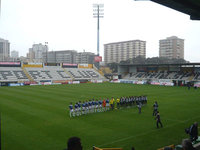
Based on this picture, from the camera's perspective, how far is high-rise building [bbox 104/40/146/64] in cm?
17662

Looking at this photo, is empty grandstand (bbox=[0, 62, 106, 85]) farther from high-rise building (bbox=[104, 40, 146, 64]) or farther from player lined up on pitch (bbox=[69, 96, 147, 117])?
high-rise building (bbox=[104, 40, 146, 64])

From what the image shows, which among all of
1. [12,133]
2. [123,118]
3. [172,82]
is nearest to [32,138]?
[12,133]

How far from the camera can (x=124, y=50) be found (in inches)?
7229

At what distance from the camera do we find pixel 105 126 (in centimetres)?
1548

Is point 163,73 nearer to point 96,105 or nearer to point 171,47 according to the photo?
point 96,105

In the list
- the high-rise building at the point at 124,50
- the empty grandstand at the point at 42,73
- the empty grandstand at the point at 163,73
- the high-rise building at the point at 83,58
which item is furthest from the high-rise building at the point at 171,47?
the empty grandstand at the point at 42,73

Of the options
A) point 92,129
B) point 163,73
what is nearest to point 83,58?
point 163,73

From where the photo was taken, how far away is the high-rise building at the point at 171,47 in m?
163

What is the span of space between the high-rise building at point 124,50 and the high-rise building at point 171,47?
16.7m

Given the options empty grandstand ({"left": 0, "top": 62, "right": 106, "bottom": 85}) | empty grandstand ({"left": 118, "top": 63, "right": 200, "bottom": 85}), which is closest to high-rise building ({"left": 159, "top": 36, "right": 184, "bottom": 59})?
empty grandstand ({"left": 118, "top": 63, "right": 200, "bottom": 85})

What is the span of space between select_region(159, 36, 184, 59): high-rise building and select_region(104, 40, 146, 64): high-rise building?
16716 mm

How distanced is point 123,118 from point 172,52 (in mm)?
158730

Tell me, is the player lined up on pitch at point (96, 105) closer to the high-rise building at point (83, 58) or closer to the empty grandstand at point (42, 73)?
the empty grandstand at point (42, 73)

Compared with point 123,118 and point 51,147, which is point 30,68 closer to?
point 123,118
